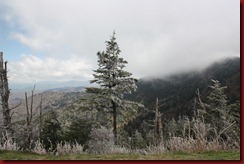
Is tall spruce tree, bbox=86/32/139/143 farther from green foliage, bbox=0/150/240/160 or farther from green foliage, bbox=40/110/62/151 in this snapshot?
green foliage, bbox=0/150/240/160

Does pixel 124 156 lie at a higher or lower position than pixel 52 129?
lower

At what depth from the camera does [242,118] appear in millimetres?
5316

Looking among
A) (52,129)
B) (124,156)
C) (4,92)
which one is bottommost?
(124,156)

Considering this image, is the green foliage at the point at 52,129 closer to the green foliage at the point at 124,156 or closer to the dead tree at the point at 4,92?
the dead tree at the point at 4,92

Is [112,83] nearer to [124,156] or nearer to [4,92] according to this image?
[4,92]

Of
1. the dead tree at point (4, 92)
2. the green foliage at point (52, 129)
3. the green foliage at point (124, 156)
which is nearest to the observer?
the green foliage at point (124, 156)

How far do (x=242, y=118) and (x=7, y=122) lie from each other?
12.6 m

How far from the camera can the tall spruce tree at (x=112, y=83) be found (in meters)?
23.9

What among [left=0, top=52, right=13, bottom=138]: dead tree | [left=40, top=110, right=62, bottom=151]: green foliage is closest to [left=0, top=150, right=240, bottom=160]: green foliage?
[left=0, top=52, right=13, bottom=138]: dead tree

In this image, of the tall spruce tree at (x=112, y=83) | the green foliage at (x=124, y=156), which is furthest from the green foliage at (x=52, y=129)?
the green foliage at (x=124, y=156)

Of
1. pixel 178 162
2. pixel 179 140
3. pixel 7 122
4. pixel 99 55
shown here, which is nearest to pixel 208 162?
pixel 178 162

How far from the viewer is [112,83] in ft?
79.8

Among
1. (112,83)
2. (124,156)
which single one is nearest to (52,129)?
(112,83)

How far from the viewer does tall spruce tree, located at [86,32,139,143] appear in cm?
2389
